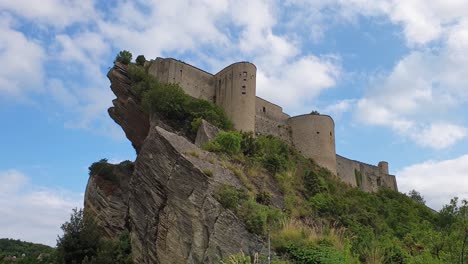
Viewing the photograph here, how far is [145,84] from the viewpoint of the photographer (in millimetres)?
34812

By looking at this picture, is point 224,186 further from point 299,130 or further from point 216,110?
point 299,130

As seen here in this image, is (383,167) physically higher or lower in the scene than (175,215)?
higher

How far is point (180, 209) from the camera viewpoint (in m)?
17.7

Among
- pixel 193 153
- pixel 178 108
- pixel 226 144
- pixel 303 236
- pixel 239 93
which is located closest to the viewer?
pixel 303 236

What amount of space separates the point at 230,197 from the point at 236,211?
567 mm

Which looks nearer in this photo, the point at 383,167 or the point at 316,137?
the point at 316,137

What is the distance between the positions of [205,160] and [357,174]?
3134 centimetres

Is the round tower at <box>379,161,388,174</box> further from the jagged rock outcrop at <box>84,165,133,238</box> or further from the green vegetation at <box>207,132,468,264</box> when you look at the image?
the jagged rock outcrop at <box>84,165,133,238</box>

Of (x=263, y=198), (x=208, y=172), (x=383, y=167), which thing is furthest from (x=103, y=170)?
(x=383, y=167)

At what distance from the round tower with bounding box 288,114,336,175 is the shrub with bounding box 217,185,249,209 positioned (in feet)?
77.2

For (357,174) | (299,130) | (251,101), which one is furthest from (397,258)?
(357,174)

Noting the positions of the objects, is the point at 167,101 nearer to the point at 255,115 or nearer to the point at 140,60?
the point at 140,60

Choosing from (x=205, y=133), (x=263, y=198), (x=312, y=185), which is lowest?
(x=263, y=198)

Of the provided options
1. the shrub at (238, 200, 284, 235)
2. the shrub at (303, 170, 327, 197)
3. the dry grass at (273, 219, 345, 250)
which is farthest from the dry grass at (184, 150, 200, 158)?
the shrub at (303, 170, 327, 197)
